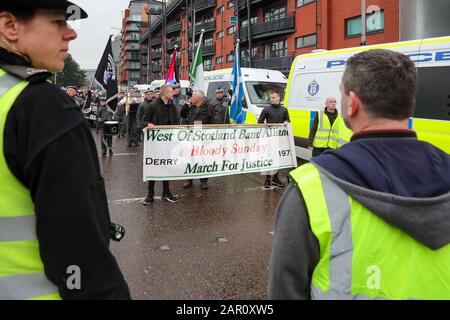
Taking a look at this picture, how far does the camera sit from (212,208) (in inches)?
273

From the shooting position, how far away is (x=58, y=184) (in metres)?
1.28

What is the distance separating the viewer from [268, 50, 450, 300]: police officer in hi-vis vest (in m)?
1.34

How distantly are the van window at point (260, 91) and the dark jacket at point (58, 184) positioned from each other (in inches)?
442

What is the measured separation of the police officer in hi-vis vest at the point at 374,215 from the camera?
1.34 m

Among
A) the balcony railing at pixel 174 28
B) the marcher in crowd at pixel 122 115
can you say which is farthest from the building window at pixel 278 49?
the balcony railing at pixel 174 28

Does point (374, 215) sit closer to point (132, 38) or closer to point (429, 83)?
point (429, 83)

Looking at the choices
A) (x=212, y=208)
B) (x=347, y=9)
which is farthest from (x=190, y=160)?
(x=347, y=9)

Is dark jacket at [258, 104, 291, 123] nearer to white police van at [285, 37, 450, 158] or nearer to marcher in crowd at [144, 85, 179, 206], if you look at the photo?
white police van at [285, 37, 450, 158]

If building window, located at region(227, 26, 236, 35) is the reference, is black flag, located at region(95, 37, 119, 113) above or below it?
below

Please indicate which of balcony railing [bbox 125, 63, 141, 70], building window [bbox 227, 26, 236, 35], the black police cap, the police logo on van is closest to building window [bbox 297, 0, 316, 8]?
building window [bbox 227, 26, 236, 35]

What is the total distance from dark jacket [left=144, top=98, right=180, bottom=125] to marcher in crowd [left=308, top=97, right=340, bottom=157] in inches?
107

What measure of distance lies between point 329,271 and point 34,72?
116 centimetres
